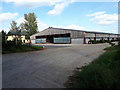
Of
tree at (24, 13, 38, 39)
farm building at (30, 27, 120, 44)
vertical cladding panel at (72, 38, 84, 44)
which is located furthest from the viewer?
tree at (24, 13, 38, 39)

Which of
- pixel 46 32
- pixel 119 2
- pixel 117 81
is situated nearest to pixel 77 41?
pixel 46 32

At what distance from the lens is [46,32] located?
42.8 meters

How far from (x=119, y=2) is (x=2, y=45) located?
14.2 meters

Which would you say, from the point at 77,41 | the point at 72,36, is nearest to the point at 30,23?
the point at 72,36

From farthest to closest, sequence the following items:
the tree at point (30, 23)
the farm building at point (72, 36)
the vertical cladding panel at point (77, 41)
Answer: the tree at point (30, 23) → the vertical cladding panel at point (77, 41) → the farm building at point (72, 36)

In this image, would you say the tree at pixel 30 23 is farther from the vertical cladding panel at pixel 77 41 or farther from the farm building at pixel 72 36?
the vertical cladding panel at pixel 77 41

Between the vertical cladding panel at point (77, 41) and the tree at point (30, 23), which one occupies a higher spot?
the tree at point (30, 23)

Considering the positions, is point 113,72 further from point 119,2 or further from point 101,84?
point 119,2

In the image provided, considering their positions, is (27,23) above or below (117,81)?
above

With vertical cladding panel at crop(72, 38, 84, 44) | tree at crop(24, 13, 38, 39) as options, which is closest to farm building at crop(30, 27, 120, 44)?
vertical cladding panel at crop(72, 38, 84, 44)

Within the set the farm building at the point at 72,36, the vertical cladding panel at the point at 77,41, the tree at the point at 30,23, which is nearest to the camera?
the farm building at the point at 72,36

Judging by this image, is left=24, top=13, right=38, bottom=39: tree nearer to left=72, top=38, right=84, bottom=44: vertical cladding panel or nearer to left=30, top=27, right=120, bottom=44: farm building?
left=30, top=27, right=120, bottom=44: farm building

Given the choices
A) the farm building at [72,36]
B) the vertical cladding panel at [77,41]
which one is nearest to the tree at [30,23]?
the farm building at [72,36]

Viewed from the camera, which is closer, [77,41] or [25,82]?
[25,82]
